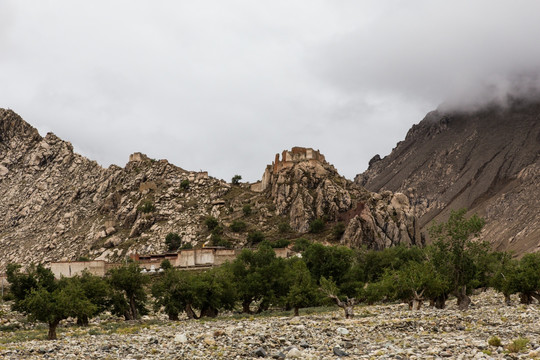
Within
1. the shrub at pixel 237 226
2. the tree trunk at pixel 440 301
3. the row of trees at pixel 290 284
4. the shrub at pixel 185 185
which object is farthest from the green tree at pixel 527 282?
the shrub at pixel 185 185

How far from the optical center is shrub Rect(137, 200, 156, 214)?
13550 cm

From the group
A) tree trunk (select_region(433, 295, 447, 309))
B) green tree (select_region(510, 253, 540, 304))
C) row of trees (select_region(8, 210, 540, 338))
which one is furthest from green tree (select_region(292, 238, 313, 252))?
green tree (select_region(510, 253, 540, 304))

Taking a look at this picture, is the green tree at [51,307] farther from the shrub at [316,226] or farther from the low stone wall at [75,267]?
the shrub at [316,226]

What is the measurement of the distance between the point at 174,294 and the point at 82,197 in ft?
376

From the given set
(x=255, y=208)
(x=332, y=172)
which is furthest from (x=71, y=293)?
(x=332, y=172)

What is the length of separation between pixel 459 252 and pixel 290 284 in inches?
742

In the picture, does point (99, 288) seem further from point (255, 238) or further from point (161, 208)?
point (161, 208)

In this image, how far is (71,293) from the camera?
4734 centimetres

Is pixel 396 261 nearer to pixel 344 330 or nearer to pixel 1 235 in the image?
pixel 344 330

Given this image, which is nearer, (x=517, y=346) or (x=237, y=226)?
(x=517, y=346)

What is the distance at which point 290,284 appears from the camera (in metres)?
57.5

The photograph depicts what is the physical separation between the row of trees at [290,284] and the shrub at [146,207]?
242ft

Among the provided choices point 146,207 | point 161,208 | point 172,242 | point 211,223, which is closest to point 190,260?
point 172,242

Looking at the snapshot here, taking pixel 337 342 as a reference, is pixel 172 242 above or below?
above
